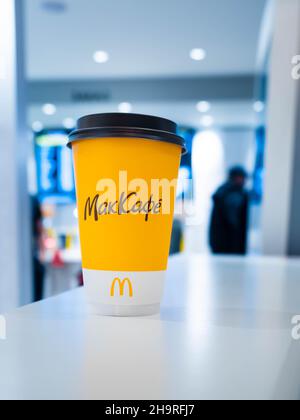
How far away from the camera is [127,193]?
1.11 feet

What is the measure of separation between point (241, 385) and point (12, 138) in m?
1.49

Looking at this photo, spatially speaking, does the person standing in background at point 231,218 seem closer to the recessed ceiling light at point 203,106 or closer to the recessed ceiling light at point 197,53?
the recessed ceiling light at point 197,53

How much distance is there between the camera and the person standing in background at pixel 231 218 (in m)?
3.44

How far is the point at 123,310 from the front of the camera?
Result: 1.20 feet

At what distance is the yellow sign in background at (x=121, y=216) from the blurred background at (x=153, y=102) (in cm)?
4

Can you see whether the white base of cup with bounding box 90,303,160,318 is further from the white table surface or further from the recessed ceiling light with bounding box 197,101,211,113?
the recessed ceiling light with bounding box 197,101,211,113

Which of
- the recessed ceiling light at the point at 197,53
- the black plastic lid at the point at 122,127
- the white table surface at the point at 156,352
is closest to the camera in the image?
the white table surface at the point at 156,352

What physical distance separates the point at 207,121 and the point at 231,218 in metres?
2.30

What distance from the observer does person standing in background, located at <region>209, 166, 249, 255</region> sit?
3439 millimetres

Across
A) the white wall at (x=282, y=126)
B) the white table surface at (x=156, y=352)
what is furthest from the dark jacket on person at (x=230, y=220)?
the white table surface at (x=156, y=352)

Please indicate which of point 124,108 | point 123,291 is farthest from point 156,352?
point 124,108

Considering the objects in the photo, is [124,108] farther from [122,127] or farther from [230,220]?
[230,220]

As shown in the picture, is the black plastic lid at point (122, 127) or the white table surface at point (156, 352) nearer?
the white table surface at point (156, 352)
